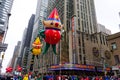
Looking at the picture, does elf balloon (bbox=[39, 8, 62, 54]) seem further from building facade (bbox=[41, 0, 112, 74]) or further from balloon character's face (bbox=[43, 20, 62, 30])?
building facade (bbox=[41, 0, 112, 74])

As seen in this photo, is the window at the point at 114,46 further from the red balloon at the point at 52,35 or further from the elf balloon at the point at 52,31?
the red balloon at the point at 52,35

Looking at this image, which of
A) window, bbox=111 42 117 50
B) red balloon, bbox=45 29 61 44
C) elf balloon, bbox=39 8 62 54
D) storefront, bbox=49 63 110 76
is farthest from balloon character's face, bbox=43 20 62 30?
storefront, bbox=49 63 110 76

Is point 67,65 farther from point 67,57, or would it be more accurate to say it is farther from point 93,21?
point 93,21

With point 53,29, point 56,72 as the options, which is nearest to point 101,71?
point 56,72

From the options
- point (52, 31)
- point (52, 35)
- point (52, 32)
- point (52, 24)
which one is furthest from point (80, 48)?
point (52, 35)

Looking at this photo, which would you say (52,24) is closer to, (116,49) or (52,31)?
(52,31)

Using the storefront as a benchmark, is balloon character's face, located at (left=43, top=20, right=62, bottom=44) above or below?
above

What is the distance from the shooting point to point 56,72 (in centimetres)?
4422

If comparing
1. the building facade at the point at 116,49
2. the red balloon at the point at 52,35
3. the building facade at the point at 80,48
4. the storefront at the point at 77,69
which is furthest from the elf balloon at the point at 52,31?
the building facade at the point at 80,48

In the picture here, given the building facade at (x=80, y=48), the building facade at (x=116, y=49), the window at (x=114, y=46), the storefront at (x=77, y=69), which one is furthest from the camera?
the building facade at (x=80, y=48)

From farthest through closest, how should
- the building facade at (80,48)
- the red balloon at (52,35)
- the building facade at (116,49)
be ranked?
the building facade at (80,48)
the building facade at (116,49)
the red balloon at (52,35)

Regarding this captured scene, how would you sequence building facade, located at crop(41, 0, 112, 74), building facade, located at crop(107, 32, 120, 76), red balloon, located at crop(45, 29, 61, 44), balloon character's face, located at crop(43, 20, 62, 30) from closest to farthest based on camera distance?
red balloon, located at crop(45, 29, 61, 44) → balloon character's face, located at crop(43, 20, 62, 30) → building facade, located at crop(107, 32, 120, 76) → building facade, located at crop(41, 0, 112, 74)

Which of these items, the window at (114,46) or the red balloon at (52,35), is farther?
the window at (114,46)

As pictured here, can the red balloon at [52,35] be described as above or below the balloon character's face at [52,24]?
below
